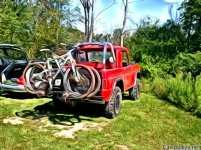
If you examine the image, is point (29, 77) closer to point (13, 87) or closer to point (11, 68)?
point (13, 87)

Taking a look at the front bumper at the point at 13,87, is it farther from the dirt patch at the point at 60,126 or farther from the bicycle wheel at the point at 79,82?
the bicycle wheel at the point at 79,82

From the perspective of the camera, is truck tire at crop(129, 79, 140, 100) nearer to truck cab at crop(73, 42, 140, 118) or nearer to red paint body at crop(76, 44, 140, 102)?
truck cab at crop(73, 42, 140, 118)

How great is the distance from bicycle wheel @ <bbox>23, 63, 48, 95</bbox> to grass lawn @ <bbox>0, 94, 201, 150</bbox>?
69cm

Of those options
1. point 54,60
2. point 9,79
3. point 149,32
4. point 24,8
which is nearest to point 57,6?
point 24,8

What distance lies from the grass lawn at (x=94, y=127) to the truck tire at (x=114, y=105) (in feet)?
0.48

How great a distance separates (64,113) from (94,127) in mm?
1429

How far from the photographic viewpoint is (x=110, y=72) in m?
7.02

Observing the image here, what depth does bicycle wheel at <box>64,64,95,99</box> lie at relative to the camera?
6.61 metres

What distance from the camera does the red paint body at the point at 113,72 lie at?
22.3ft

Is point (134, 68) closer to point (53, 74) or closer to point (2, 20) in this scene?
point (53, 74)

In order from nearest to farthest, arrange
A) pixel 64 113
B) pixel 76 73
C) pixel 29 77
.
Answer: pixel 76 73 → pixel 29 77 → pixel 64 113

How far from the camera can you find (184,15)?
50.1ft

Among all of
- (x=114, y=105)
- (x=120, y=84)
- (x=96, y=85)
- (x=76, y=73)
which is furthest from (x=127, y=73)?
(x=76, y=73)

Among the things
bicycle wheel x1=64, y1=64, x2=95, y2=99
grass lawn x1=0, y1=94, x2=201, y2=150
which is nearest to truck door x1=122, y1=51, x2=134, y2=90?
grass lawn x1=0, y1=94, x2=201, y2=150
